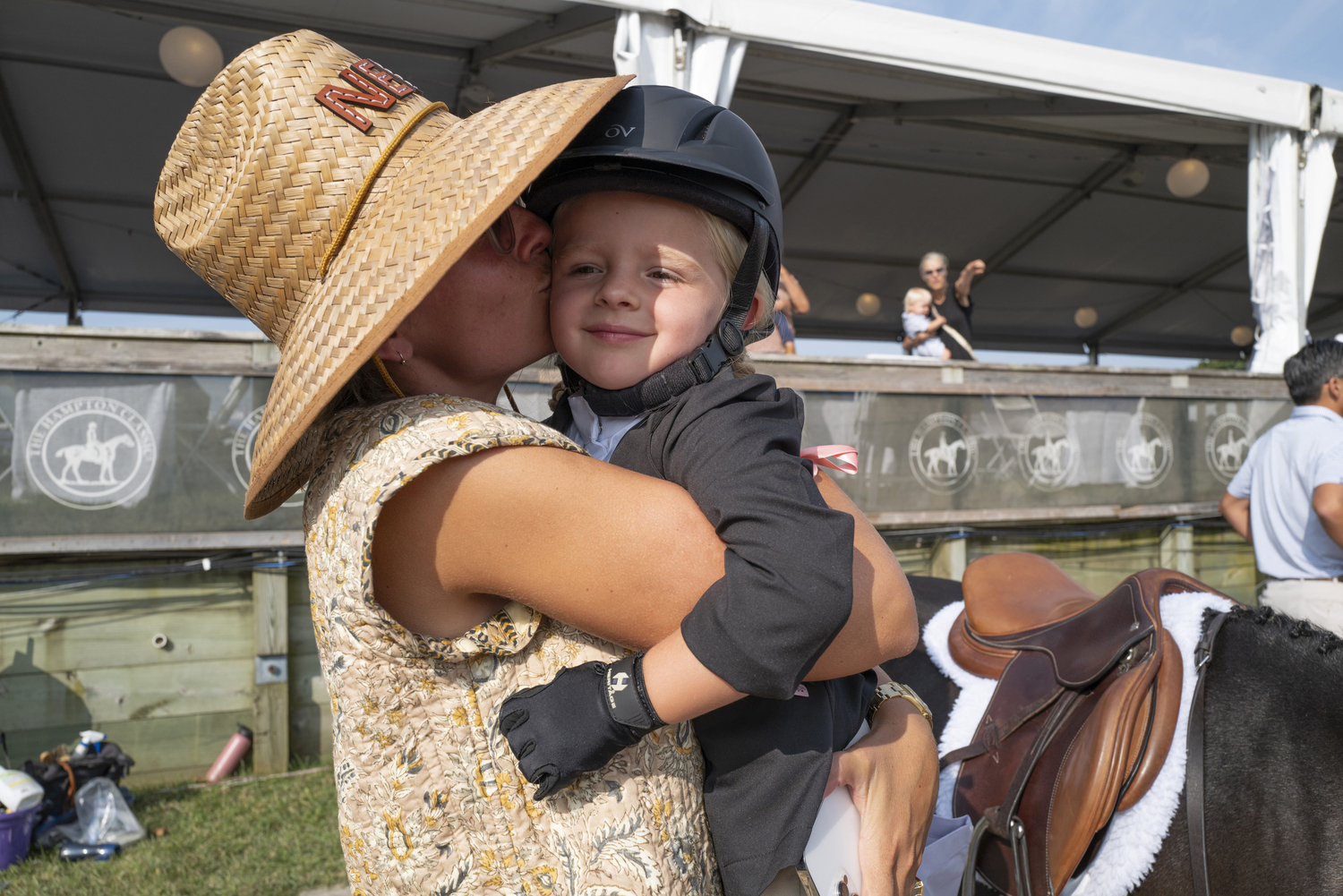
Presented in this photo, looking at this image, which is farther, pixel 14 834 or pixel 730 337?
pixel 14 834

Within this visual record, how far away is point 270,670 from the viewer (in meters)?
4.09

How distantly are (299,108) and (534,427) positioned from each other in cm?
48

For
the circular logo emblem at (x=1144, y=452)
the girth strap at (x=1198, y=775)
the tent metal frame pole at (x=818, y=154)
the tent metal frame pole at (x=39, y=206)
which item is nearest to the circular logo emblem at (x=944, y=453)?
the circular logo emblem at (x=1144, y=452)

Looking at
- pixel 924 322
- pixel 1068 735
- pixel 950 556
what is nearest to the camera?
pixel 1068 735

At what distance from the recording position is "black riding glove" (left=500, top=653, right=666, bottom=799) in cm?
86

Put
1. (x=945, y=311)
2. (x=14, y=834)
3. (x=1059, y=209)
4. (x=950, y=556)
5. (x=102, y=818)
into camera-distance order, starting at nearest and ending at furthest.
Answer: (x=14, y=834)
(x=102, y=818)
(x=950, y=556)
(x=945, y=311)
(x=1059, y=209)

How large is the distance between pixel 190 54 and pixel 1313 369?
711 cm

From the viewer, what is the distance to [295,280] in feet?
3.32

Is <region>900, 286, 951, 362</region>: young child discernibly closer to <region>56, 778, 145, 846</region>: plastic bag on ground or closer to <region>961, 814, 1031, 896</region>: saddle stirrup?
<region>961, 814, 1031, 896</region>: saddle stirrup

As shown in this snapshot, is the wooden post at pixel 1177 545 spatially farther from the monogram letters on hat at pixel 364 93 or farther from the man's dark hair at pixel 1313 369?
the monogram letters on hat at pixel 364 93

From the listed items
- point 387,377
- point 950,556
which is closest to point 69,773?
point 387,377

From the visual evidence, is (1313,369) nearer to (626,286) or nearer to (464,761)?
(626,286)

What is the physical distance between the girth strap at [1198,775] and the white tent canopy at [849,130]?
4155mm

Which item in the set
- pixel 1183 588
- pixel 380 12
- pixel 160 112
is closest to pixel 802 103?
pixel 380 12
